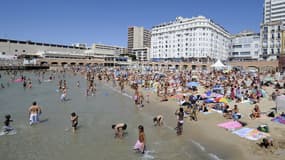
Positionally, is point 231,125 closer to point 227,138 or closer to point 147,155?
point 227,138

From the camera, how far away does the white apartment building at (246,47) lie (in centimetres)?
7362

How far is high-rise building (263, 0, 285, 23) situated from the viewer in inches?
2968

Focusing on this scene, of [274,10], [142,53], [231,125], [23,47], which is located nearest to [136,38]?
[142,53]

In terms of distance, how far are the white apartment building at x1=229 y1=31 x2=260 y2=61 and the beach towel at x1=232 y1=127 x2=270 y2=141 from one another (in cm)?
7047

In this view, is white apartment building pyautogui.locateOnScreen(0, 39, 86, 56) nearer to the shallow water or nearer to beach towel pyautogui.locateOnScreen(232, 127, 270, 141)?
the shallow water

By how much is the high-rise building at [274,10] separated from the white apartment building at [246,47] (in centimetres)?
857

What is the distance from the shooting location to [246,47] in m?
76.3

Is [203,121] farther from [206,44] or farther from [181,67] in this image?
[206,44]

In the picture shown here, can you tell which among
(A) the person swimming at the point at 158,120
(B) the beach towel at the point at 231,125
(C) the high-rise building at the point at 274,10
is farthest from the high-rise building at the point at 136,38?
(B) the beach towel at the point at 231,125

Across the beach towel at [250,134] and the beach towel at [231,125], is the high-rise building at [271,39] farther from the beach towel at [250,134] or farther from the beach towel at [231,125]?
the beach towel at [250,134]

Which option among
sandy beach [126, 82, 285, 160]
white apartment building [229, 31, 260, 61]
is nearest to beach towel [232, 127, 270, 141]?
sandy beach [126, 82, 285, 160]

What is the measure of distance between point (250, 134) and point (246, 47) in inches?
2927

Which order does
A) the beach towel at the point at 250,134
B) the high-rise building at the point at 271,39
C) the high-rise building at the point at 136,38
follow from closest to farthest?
the beach towel at the point at 250,134 < the high-rise building at the point at 271,39 < the high-rise building at the point at 136,38

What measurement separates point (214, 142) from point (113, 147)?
4.19m
